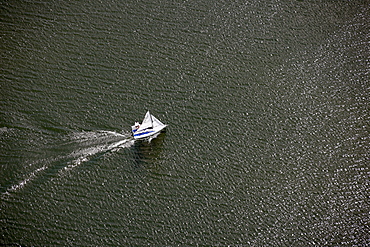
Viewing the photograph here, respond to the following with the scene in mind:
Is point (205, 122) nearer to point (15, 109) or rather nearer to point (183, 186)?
point (183, 186)

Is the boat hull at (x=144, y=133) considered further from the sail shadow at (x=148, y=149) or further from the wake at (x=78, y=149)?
the wake at (x=78, y=149)

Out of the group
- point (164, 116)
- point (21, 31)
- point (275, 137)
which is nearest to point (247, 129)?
point (275, 137)

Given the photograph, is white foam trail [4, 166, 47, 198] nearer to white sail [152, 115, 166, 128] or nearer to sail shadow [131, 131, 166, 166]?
sail shadow [131, 131, 166, 166]

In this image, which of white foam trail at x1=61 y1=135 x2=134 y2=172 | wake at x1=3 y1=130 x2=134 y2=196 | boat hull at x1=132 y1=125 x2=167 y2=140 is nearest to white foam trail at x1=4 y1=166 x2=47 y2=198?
wake at x1=3 y1=130 x2=134 y2=196

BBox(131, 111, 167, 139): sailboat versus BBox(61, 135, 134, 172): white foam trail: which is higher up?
BBox(131, 111, 167, 139): sailboat

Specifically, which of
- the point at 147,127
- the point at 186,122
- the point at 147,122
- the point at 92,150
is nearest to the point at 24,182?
the point at 92,150

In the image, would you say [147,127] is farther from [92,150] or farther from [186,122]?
[92,150]
